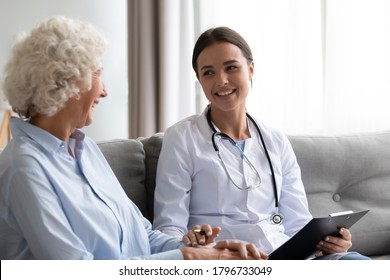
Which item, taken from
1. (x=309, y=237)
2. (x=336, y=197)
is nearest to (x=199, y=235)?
(x=309, y=237)

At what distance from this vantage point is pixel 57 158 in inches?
66.1

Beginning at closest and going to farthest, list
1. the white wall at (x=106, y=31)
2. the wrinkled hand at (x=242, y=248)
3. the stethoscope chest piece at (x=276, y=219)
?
the wrinkled hand at (x=242, y=248) → the stethoscope chest piece at (x=276, y=219) → the white wall at (x=106, y=31)

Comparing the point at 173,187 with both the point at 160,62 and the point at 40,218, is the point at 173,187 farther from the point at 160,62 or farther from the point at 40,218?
the point at 160,62

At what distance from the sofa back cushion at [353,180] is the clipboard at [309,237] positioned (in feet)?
1.92

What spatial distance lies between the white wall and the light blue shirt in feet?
10.1

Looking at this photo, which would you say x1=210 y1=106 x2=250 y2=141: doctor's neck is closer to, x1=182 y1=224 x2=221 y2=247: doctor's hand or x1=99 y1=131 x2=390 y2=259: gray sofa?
x1=99 y1=131 x2=390 y2=259: gray sofa

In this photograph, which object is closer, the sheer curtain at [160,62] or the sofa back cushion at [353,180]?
the sofa back cushion at [353,180]

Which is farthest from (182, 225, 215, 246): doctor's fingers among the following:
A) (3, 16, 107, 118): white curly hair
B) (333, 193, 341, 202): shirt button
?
(333, 193, 341, 202): shirt button

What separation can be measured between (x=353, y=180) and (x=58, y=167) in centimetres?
138

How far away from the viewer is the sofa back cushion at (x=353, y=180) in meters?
2.57

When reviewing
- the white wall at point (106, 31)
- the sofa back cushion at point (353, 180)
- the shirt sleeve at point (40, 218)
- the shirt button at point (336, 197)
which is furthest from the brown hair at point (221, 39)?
the white wall at point (106, 31)

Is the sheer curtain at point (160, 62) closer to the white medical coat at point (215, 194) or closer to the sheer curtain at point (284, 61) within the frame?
the sheer curtain at point (284, 61)

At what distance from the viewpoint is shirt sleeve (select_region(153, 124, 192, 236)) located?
2145 mm

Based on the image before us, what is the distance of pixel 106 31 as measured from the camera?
484cm
